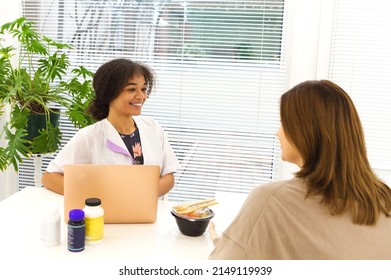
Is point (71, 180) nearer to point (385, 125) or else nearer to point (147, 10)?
point (147, 10)

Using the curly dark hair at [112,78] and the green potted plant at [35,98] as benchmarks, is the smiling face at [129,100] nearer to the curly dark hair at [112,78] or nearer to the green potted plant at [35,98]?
the curly dark hair at [112,78]

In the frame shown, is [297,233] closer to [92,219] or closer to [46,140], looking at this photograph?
[92,219]

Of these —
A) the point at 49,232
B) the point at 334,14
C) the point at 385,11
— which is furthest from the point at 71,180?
the point at 385,11

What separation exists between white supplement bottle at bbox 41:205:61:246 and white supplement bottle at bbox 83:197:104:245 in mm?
97

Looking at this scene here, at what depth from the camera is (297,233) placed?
993 millimetres

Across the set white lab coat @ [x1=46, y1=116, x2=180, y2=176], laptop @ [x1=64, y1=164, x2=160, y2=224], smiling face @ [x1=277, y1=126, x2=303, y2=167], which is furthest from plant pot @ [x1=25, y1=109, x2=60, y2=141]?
smiling face @ [x1=277, y1=126, x2=303, y2=167]

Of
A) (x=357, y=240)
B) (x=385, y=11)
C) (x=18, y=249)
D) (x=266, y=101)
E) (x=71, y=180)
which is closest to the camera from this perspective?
(x=357, y=240)

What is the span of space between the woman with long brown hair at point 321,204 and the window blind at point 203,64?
5.98 ft

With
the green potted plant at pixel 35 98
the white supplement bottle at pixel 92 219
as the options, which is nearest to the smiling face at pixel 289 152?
the white supplement bottle at pixel 92 219

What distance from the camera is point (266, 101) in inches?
113

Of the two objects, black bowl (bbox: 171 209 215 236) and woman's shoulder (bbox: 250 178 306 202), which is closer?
woman's shoulder (bbox: 250 178 306 202)

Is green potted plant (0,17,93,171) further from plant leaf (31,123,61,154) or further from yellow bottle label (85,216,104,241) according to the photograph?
yellow bottle label (85,216,104,241)

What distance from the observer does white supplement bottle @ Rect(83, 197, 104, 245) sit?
52.0 inches

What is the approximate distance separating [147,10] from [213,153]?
114 cm
